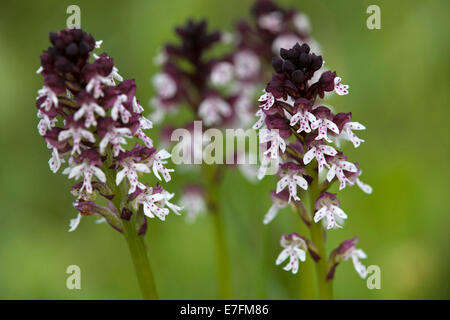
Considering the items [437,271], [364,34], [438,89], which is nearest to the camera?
[437,271]

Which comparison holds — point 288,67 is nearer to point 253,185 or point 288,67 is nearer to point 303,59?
point 303,59

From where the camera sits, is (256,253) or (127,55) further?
(127,55)

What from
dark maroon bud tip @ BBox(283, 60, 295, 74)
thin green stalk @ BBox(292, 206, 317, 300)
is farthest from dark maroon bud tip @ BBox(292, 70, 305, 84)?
thin green stalk @ BBox(292, 206, 317, 300)

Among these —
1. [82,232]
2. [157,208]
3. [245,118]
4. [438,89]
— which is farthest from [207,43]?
[438,89]

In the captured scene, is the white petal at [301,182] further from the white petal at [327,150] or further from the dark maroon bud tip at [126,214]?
the dark maroon bud tip at [126,214]

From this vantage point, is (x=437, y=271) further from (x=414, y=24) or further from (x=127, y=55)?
(x=127, y=55)

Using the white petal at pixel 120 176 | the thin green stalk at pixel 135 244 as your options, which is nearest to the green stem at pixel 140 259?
the thin green stalk at pixel 135 244
